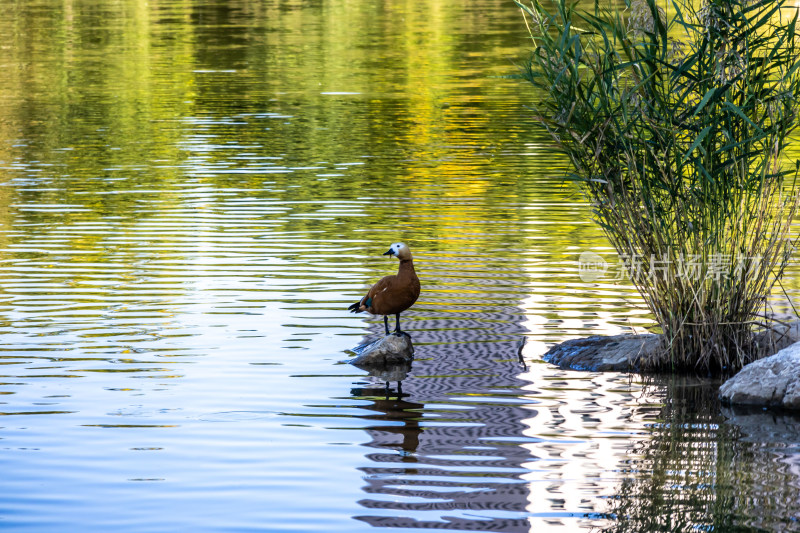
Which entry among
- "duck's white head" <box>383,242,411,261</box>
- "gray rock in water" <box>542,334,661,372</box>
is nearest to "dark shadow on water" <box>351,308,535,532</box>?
"gray rock in water" <box>542,334,661,372</box>

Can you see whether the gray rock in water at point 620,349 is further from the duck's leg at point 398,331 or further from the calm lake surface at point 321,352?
the duck's leg at point 398,331

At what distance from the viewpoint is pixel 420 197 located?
17859 mm

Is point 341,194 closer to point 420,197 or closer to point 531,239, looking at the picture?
point 420,197

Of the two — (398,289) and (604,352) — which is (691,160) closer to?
(604,352)

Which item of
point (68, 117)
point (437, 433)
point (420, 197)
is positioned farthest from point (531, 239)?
point (68, 117)

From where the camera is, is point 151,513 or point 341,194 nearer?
point 151,513

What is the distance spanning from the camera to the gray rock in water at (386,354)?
10406mm

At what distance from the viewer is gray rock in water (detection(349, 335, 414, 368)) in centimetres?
1041

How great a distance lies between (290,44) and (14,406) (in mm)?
34310

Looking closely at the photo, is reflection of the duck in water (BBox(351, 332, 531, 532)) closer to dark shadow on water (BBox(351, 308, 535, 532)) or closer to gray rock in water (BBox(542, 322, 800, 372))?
dark shadow on water (BBox(351, 308, 535, 532))

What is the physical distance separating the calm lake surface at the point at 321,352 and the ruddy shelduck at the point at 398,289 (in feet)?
1.56

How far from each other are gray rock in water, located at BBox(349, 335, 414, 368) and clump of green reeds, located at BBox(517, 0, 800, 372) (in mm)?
2028

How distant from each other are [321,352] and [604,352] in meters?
2.45

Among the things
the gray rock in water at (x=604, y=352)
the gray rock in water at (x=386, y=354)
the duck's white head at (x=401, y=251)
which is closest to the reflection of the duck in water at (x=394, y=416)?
the gray rock in water at (x=386, y=354)
